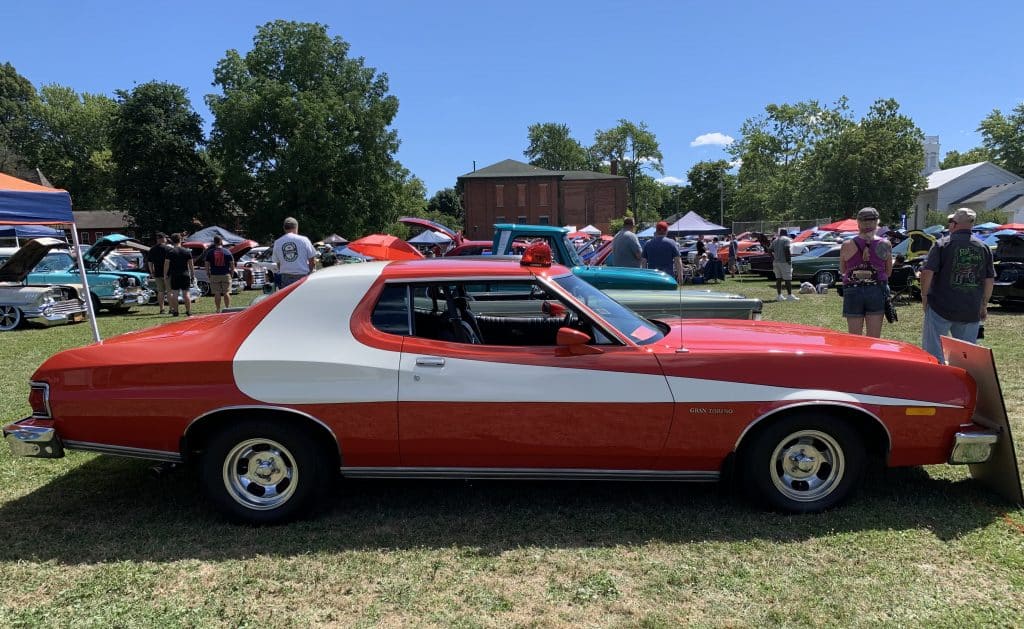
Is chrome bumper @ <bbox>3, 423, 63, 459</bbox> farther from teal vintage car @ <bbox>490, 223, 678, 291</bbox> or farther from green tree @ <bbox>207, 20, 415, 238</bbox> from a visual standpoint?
green tree @ <bbox>207, 20, 415, 238</bbox>

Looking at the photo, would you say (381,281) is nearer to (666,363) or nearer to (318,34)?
(666,363)

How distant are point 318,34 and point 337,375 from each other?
151 ft

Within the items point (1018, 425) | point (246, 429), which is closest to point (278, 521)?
point (246, 429)

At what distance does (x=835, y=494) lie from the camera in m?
Result: 3.61

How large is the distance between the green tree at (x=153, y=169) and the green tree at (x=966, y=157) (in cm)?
8163

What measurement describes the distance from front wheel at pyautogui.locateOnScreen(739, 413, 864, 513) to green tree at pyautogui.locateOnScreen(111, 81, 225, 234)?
45531mm

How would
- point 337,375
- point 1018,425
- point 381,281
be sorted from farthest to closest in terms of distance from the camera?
point 1018,425 → point 381,281 → point 337,375

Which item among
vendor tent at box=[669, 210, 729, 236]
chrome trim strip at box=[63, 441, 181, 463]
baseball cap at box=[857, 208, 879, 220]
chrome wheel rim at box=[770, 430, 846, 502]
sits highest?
vendor tent at box=[669, 210, 729, 236]

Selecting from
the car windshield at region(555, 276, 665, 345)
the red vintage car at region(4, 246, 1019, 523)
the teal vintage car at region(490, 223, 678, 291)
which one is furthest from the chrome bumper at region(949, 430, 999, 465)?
the teal vintage car at region(490, 223, 678, 291)

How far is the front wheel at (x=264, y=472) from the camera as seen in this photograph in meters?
3.54

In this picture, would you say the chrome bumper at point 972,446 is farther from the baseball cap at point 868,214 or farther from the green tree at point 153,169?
the green tree at point 153,169

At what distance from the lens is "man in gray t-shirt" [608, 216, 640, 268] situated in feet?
33.1

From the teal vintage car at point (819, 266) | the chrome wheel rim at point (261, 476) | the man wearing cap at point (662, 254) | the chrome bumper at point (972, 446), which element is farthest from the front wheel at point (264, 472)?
the teal vintage car at point (819, 266)

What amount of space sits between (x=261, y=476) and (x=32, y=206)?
4.59 m
